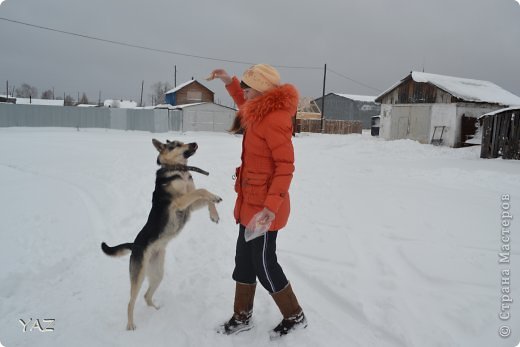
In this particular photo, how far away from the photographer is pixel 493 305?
3.37 m

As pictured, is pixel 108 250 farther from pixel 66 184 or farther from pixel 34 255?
pixel 66 184

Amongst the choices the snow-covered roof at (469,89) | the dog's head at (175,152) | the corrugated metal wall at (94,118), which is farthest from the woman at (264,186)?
the corrugated metal wall at (94,118)

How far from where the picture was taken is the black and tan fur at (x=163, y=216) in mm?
3250

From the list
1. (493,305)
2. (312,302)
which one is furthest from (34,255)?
(493,305)

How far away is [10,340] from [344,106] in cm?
5410

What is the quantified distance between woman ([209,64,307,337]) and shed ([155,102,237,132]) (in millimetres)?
28523

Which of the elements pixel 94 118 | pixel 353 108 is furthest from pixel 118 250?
pixel 353 108

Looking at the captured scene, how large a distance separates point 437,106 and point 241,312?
2146 centimetres

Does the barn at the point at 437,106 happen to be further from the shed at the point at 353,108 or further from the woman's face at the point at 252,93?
the shed at the point at 353,108

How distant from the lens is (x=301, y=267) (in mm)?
4266

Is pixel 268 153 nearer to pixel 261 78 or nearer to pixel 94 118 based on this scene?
pixel 261 78

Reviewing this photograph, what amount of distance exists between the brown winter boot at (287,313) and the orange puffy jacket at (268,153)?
24.1 inches

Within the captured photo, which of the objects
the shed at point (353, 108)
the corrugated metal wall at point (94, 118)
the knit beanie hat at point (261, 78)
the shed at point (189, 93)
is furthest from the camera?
the shed at point (353, 108)

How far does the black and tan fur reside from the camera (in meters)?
3.25
